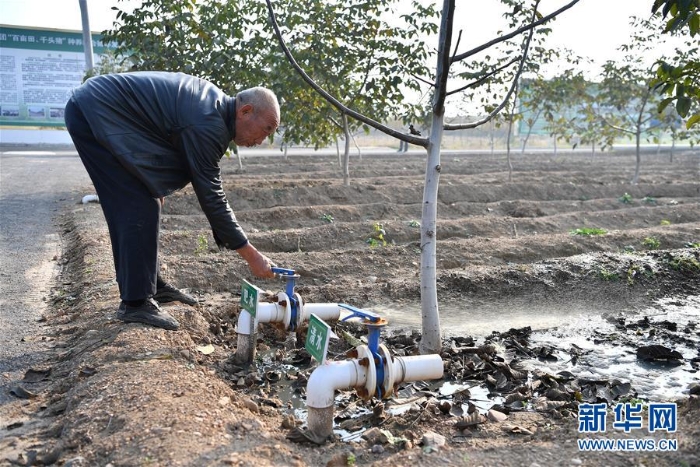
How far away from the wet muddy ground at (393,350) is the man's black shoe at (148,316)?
95 millimetres

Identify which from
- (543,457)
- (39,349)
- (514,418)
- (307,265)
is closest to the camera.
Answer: (543,457)

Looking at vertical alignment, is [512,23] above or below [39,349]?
above

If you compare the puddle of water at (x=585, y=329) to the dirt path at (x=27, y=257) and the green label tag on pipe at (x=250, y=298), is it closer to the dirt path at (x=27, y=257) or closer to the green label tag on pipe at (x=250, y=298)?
the green label tag on pipe at (x=250, y=298)

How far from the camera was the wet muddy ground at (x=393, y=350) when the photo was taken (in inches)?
105

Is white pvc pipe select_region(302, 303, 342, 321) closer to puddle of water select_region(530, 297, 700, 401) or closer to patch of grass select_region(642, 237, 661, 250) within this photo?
puddle of water select_region(530, 297, 700, 401)

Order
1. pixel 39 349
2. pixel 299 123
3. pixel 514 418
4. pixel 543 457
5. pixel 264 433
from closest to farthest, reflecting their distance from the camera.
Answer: pixel 543 457 < pixel 264 433 < pixel 514 418 < pixel 39 349 < pixel 299 123

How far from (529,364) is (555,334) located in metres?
0.81

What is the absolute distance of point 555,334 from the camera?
4.92 meters

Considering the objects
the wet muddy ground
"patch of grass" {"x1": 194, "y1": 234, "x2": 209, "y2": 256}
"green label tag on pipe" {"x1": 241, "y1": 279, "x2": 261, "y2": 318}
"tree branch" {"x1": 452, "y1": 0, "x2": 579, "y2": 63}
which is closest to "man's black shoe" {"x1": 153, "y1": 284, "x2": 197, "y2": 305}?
the wet muddy ground

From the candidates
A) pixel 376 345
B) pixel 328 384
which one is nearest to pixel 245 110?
pixel 376 345

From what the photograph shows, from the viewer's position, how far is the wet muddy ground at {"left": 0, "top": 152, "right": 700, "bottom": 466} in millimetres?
2656

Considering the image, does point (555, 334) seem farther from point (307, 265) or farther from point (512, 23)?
point (512, 23)

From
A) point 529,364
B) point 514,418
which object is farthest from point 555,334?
point 514,418

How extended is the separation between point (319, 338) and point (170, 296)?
7.13ft
